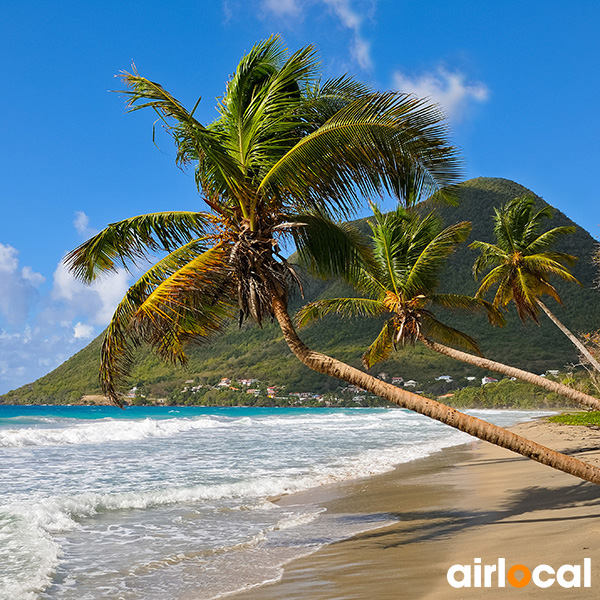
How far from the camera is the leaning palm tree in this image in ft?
18.1

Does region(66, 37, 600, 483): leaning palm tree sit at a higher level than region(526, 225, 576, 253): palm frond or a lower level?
lower

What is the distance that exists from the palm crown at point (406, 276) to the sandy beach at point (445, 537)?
4139mm

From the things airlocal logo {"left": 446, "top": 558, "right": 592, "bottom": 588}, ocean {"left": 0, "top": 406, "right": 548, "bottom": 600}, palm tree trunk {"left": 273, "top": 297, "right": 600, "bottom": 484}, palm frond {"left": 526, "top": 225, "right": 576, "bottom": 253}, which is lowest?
ocean {"left": 0, "top": 406, "right": 548, "bottom": 600}

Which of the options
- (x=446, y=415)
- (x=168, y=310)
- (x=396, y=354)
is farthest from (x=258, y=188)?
(x=396, y=354)

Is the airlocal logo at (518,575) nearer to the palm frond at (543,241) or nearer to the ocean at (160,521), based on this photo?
the ocean at (160,521)

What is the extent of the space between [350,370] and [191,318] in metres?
2.52

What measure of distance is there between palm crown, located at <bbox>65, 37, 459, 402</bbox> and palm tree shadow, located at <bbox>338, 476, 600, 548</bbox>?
3020mm

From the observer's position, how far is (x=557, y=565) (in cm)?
429

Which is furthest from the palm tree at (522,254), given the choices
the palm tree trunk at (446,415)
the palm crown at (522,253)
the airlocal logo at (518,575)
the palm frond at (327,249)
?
the airlocal logo at (518,575)

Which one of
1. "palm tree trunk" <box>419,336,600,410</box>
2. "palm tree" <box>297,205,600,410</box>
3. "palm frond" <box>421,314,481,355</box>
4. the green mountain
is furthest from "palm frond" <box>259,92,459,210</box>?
the green mountain

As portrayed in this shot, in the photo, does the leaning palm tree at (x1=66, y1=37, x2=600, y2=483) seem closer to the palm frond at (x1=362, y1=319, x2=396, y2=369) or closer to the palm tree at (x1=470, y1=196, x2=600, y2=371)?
the palm frond at (x1=362, y1=319, x2=396, y2=369)

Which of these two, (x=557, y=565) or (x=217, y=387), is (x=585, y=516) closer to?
(x=557, y=565)

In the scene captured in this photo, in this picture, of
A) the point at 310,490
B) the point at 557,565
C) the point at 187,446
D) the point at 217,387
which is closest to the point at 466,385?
the point at 217,387

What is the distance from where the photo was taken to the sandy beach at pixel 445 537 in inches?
169
